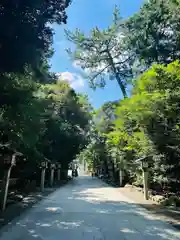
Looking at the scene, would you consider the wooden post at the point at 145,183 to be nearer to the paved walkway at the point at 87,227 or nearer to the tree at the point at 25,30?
the paved walkway at the point at 87,227

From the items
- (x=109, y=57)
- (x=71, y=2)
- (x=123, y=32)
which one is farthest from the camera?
(x=109, y=57)

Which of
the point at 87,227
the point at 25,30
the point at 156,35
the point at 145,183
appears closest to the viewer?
the point at 25,30

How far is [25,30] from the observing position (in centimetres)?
625

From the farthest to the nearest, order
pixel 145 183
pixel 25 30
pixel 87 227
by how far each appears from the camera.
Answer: pixel 145 183 → pixel 87 227 → pixel 25 30

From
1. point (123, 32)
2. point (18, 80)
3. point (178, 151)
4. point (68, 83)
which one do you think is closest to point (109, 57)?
point (123, 32)

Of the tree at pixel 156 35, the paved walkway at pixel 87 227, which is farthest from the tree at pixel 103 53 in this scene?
the paved walkway at pixel 87 227

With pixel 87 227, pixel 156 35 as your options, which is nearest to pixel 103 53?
pixel 156 35

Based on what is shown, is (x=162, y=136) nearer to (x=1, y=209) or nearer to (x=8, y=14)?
(x=1, y=209)

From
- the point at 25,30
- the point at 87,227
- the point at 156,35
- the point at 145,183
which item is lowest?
the point at 87,227

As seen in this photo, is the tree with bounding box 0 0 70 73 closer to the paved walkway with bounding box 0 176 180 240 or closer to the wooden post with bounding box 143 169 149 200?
the paved walkway with bounding box 0 176 180 240

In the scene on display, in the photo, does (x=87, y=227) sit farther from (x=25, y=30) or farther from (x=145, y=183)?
(x=145, y=183)

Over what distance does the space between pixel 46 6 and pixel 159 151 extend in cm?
841

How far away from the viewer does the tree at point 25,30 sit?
236 inches

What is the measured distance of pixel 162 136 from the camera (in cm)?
1246
